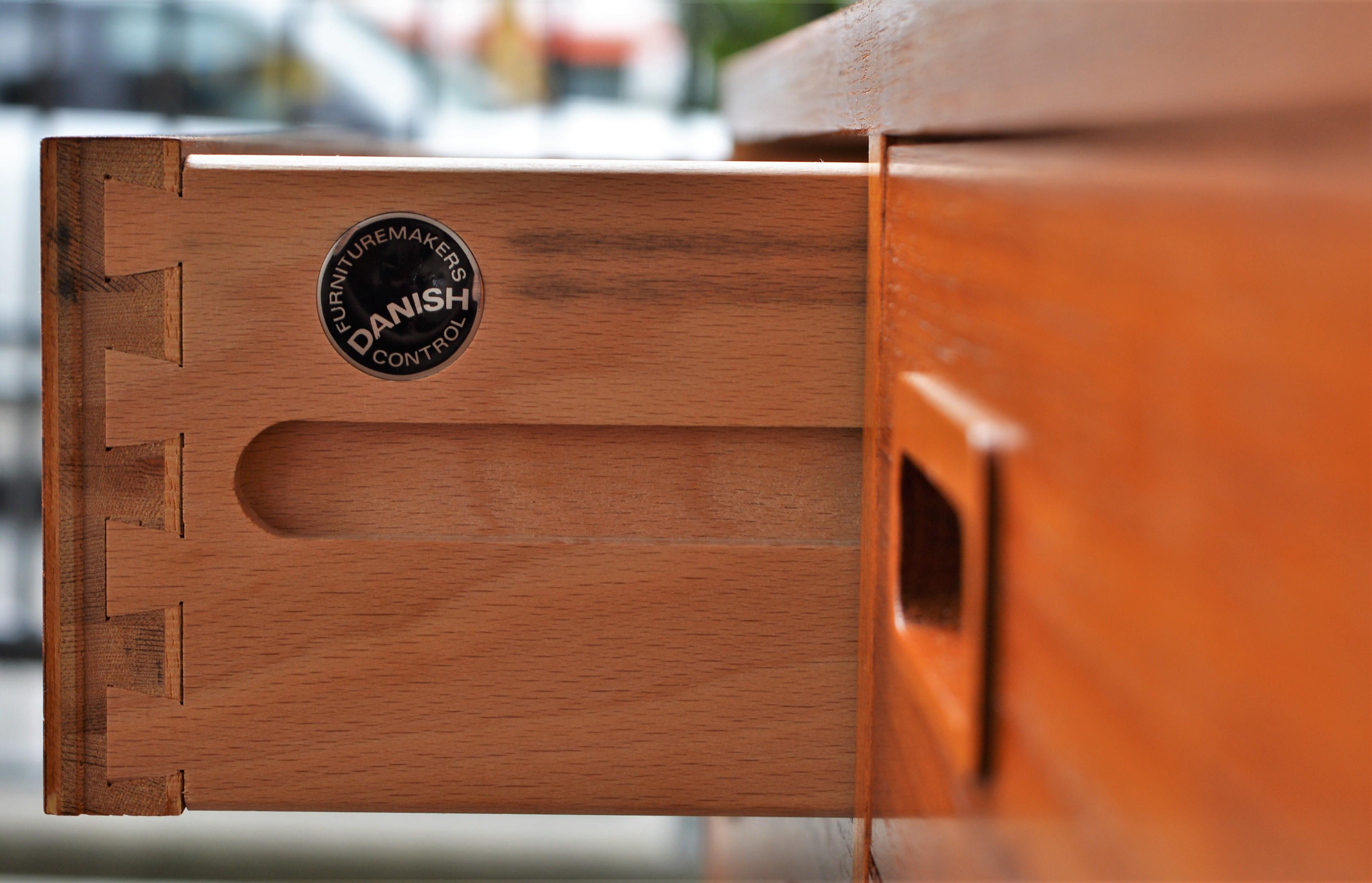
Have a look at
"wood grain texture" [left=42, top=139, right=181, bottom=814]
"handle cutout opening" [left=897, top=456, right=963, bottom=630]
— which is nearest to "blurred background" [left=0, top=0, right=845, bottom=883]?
"wood grain texture" [left=42, top=139, right=181, bottom=814]

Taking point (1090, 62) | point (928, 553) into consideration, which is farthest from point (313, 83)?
point (1090, 62)

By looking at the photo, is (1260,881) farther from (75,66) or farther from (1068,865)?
(75,66)

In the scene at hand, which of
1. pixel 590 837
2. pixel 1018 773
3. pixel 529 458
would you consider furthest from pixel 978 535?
pixel 590 837

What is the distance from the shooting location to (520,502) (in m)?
0.43

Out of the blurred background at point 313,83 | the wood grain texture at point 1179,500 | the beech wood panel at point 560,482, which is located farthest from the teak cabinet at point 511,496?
the blurred background at point 313,83

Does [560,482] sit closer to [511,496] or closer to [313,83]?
[511,496]

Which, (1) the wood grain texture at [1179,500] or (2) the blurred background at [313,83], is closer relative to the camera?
(1) the wood grain texture at [1179,500]

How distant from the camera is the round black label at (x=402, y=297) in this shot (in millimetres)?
414

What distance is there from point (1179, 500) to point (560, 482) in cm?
28

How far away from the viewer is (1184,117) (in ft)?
0.58

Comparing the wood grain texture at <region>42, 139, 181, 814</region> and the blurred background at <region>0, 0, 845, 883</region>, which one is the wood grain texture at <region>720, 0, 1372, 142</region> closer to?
the wood grain texture at <region>42, 139, 181, 814</region>

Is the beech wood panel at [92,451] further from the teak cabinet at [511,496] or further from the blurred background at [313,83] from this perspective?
the blurred background at [313,83]

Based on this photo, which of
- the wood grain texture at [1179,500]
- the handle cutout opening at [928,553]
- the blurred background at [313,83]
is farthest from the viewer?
the blurred background at [313,83]

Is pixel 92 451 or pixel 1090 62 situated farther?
pixel 92 451
